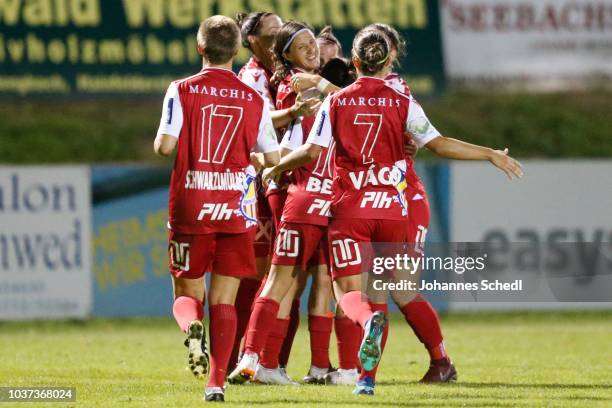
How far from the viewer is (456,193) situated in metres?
15.2

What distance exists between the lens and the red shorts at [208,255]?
760 centimetres

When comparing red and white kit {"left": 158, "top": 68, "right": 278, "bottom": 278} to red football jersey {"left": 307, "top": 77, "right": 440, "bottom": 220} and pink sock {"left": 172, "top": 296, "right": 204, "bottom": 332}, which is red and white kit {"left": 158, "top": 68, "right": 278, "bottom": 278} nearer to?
pink sock {"left": 172, "top": 296, "right": 204, "bottom": 332}

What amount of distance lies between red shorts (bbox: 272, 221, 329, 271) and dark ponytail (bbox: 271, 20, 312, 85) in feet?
3.08

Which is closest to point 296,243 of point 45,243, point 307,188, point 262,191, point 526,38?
point 307,188

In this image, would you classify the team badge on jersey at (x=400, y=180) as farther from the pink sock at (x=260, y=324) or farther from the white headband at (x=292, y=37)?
the white headband at (x=292, y=37)

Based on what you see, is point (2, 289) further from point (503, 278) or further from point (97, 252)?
point (503, 278)

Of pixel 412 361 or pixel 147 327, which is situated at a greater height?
pixel 412 361

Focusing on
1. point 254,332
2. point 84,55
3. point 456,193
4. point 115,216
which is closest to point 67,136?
point 84,55

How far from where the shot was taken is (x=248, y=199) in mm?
7785

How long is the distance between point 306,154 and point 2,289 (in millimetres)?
7163

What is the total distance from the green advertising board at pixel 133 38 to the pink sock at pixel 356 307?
1071 centimetres

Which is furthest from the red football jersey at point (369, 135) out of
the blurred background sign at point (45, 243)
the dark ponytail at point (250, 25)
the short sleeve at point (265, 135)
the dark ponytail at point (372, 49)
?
the blurred background sign at point (45, 243)

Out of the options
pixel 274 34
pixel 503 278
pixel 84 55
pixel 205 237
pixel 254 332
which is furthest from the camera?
pixel 84 55

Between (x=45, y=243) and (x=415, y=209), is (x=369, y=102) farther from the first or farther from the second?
(x=45, y=243)
